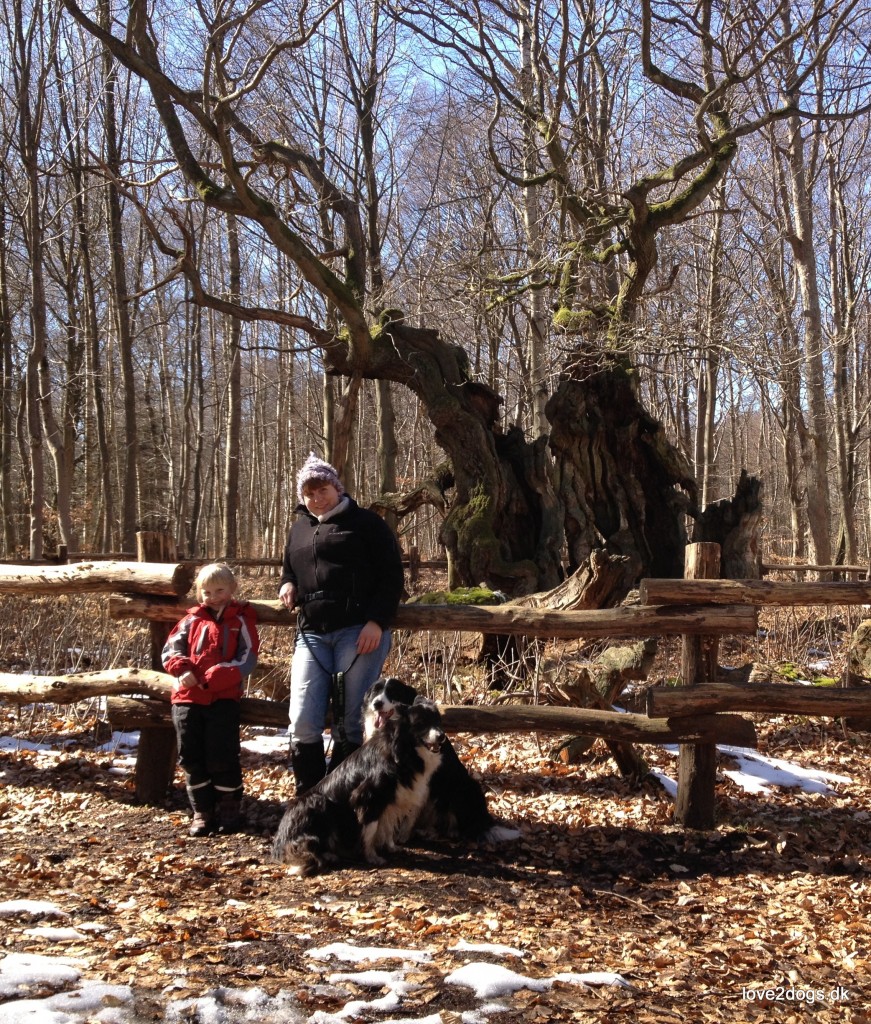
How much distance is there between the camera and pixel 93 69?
17.3 m

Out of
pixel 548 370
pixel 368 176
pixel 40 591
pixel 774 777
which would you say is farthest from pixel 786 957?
pixel 368 176

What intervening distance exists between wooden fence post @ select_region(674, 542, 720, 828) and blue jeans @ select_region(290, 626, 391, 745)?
2042 mm

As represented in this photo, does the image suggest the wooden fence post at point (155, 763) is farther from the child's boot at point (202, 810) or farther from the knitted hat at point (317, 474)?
the knitted hat at point (317, 474)

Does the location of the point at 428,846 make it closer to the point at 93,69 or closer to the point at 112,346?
the point at 93,69

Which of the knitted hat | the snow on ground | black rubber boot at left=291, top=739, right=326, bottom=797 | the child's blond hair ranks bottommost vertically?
the snow on ground

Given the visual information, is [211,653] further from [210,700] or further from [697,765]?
[697,765]

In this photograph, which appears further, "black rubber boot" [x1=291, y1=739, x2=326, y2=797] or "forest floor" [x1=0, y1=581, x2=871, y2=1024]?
"black rubber boot" [x1=291, y1=739, x2=326, y2=797]

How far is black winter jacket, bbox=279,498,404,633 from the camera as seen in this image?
527cm

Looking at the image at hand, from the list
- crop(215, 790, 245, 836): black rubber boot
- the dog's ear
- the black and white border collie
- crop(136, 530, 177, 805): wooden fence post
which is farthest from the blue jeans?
crop(136, 530, 177, 805): wooden fence post

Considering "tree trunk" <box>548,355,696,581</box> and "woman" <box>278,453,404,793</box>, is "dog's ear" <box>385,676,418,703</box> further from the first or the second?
"tree trunk" <box>548,355,696,581</box>

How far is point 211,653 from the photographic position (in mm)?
5395

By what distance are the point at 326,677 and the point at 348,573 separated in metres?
0.66

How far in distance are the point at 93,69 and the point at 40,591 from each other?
14.7 meters

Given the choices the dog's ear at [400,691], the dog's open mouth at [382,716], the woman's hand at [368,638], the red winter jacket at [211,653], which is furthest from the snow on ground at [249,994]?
the red winter jacket at [211,653]
